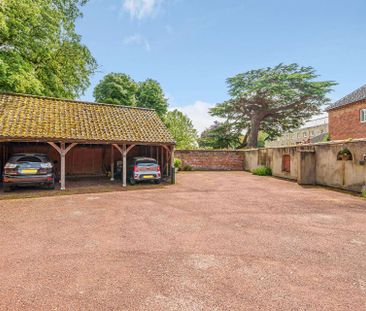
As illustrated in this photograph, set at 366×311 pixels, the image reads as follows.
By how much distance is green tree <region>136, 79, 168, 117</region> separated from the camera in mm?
30922

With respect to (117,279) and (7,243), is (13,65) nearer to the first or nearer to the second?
(7,243)

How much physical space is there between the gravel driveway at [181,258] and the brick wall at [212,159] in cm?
1467

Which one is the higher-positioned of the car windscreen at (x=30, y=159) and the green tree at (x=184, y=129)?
the green tree at (x=184, y=129)

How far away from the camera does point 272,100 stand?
96.5 feet

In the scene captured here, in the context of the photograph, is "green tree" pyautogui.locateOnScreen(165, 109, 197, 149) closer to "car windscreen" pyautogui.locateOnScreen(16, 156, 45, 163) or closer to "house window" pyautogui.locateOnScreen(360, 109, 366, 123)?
"house window" pyautogui.locateOnScreen(360, 109, 366, 123)

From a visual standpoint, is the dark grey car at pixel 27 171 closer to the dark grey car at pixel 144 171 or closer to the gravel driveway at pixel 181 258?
the gravel driveway at pixel 181 258

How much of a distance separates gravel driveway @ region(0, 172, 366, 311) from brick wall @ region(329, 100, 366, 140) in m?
17.5

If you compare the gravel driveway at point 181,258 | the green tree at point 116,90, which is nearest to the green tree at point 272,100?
the green tree at point 116,90

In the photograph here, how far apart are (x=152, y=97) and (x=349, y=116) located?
902 inches

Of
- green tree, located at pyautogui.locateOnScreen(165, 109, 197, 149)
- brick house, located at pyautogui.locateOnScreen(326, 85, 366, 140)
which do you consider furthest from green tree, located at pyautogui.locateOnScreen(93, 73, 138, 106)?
brick house, located at pyautogui.locateOnScreen(326, 85, 366, 140)

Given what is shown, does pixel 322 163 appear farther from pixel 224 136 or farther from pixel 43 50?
pixel 43 50

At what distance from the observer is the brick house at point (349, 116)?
20547 mm

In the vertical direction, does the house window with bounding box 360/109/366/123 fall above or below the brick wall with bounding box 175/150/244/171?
above

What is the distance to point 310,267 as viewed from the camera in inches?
144
